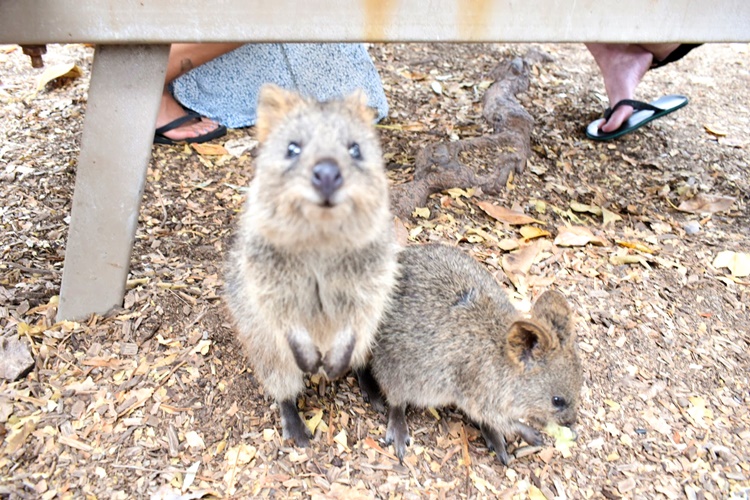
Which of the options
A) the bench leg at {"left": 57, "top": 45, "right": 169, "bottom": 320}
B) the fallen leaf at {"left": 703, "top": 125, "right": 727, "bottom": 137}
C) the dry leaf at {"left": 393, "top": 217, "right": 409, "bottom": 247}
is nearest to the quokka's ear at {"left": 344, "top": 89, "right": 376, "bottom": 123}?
the bench leg at {"left": 57, "top": 45, "right": 169, "bottom": 320}

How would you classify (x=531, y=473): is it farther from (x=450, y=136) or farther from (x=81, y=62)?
(x=81, y=62)

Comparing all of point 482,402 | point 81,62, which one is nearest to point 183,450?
point 482,402

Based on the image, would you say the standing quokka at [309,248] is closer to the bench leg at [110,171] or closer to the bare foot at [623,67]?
the bench leg at [110,171]

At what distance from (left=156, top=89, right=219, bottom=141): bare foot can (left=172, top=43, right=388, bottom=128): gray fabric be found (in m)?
0.07

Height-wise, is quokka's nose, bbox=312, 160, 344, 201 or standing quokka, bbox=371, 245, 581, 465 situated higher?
quokka's nose, bbox=312, 160, 344, 201

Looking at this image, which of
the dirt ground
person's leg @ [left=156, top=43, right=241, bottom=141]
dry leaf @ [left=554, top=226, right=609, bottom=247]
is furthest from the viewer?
person's leg @ [left=156, top=43, right=241, bottom=141]

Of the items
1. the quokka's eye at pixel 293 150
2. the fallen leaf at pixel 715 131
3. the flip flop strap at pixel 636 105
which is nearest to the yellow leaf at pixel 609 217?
the flip flop strap at pixel 636 105

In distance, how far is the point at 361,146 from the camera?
264 cm

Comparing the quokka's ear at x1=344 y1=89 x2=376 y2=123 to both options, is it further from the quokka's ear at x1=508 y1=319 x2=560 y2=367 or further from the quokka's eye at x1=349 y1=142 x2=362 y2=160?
the quokka's ear at x1=508 y1=319 x2=560 y2=367

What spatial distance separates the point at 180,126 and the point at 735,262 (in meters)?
4.07

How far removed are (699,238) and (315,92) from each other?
3182 mm

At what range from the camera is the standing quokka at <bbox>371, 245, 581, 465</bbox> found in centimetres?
313

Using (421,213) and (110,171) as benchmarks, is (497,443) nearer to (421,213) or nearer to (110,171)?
(421,213)

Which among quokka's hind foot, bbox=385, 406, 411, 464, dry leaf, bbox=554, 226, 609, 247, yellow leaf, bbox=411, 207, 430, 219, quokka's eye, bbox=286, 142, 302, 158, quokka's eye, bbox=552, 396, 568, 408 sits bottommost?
quokka's hind foot, bbox=385, 406, 411, 464
